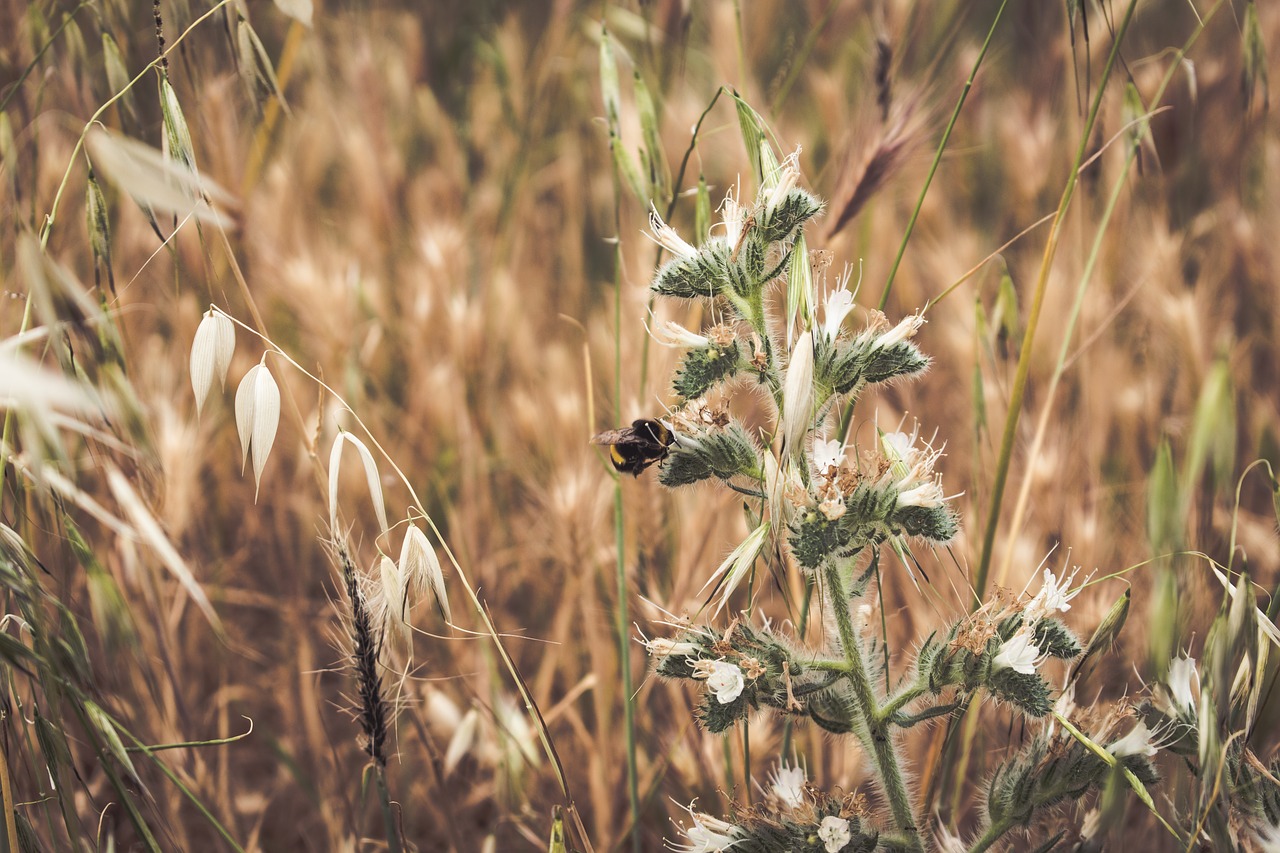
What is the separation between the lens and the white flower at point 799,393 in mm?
958

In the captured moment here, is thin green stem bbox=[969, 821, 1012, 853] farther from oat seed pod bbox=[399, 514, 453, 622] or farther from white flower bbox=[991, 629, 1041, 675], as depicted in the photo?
oat seed pod bbox=[399, 514, 453, 622]

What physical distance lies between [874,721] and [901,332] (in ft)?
1.55

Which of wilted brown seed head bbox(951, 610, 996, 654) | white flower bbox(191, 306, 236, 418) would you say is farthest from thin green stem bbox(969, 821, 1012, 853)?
white flower bbox(191, 306, 236, 418)

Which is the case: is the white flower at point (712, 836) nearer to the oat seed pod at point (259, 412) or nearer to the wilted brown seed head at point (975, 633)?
the wilted brown seed head at point (975, 633)

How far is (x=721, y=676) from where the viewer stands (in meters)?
1.06

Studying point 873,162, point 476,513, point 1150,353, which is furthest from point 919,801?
point 1150,353

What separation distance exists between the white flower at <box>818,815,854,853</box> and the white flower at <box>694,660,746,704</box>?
197mm

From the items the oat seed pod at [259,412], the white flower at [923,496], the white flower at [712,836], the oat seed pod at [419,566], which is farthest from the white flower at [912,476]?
the oat seed pod at [259,412]

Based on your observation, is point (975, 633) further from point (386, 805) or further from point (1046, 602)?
point (386, 805)

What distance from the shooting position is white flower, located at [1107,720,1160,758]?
1089mm

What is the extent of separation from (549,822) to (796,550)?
996 mm

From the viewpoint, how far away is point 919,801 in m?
1.44

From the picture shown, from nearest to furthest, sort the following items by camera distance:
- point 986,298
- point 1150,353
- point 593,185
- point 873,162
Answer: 1. point 873,162
2. point 1150,353
3. point 986,298
4. point 593,185

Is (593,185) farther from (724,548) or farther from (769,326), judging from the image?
(769,326)
